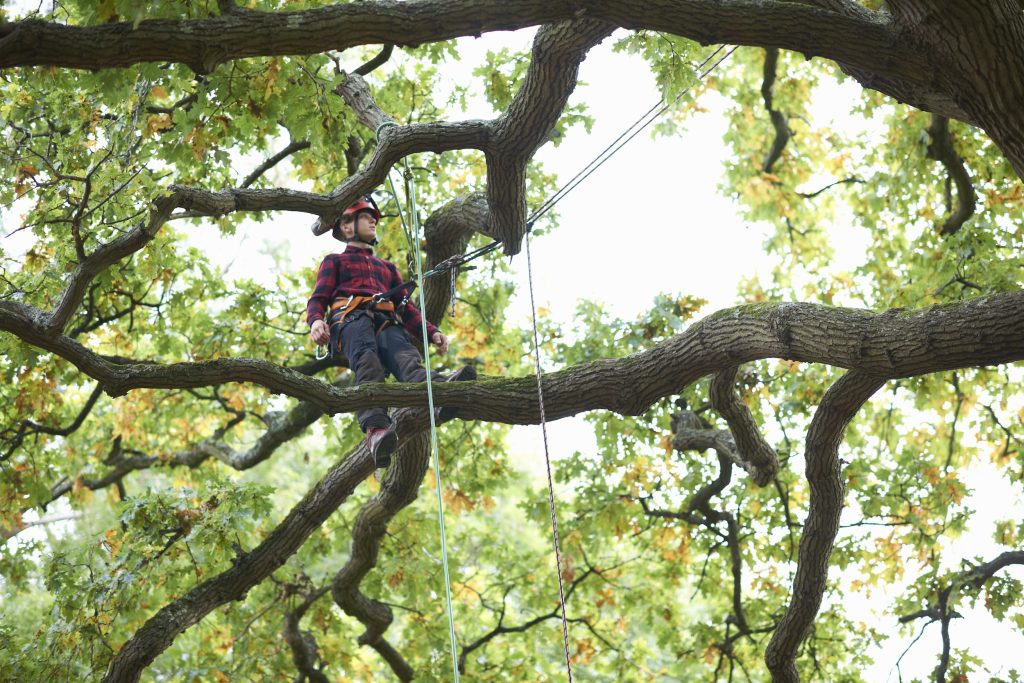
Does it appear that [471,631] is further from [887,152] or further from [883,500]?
[887,152]

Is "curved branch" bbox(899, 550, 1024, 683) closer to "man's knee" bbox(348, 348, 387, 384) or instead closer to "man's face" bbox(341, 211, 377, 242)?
"man's knee" bbox(348, 348, 387, 384)

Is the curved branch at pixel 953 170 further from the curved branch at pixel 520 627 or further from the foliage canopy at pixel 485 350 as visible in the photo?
the curved branch at pixel 520 627

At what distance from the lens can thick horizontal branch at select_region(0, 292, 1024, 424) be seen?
4566mm

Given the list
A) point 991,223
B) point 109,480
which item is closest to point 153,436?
point 109,480

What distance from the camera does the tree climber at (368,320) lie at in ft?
18.4

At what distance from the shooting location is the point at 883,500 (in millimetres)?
8391

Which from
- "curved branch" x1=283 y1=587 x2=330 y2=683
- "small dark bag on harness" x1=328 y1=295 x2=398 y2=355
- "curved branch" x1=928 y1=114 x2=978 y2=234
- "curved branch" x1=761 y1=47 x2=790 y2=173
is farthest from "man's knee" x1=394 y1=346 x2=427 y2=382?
"curved branch" x1=761 y1=47 x2=790 y2=173

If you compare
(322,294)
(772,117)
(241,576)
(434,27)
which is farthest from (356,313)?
(772,117)

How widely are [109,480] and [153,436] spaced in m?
1.46

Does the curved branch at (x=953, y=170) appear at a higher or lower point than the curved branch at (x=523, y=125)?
higher

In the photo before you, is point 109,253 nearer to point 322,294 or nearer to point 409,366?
point 322,294

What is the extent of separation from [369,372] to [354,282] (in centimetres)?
69

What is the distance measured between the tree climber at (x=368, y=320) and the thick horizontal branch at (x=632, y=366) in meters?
0.30

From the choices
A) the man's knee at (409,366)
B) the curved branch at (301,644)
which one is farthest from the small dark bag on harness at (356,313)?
the curved branch at (301,644)
